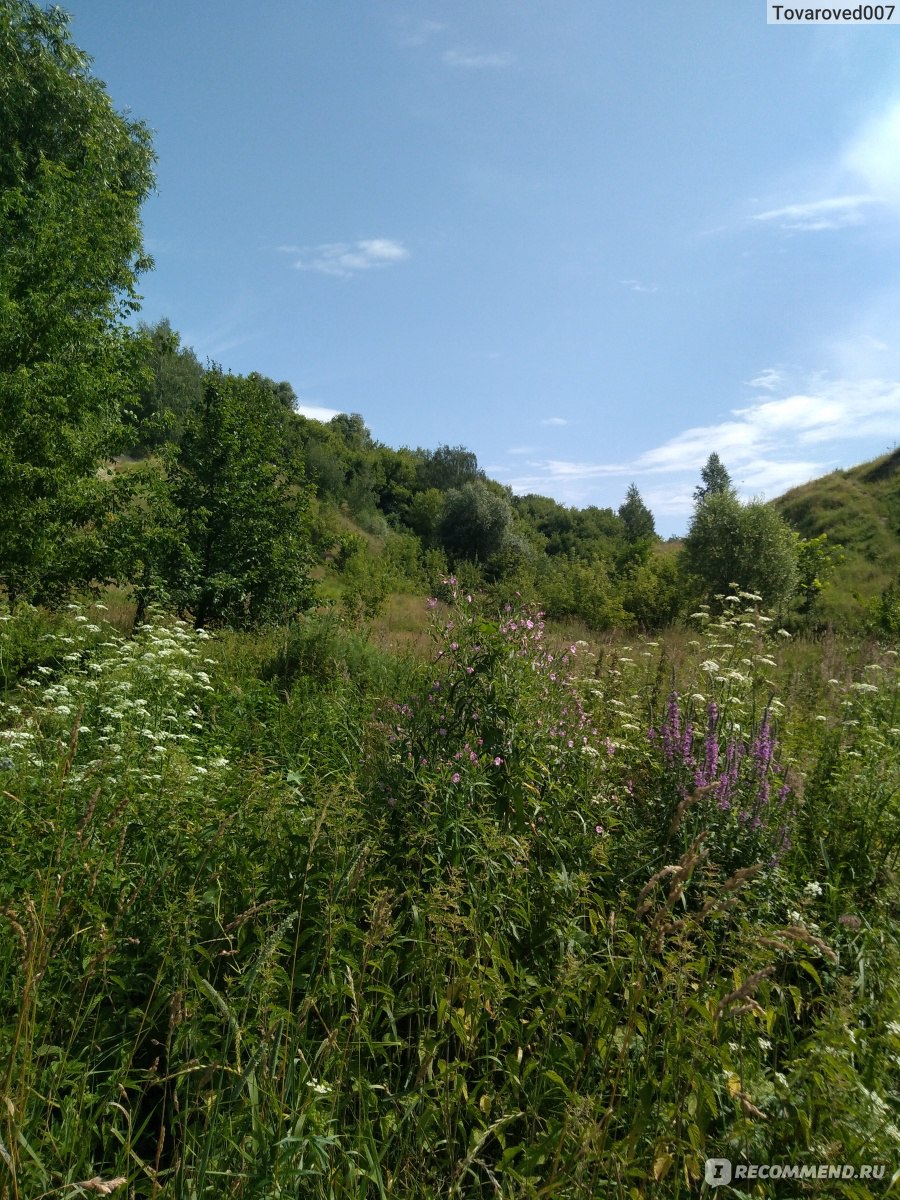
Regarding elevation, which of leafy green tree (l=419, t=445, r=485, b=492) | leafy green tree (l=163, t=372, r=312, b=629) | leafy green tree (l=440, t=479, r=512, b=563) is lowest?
leafy green tree (l=163, t=372, r=312, b=629)

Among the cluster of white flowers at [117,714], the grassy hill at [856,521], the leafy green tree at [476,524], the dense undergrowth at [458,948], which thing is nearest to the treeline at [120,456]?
the grassy hill at [856,521]

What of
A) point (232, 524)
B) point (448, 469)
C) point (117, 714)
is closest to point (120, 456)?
point (232, 524)

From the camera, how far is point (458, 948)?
2.24 meters

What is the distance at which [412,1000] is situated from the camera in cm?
228

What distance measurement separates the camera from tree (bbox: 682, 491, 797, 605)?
65.7 feet

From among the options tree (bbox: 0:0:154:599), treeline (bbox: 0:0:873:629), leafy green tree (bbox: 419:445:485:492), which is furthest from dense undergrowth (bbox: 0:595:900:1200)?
leafy green tree (bbox: 419:445:485:492)

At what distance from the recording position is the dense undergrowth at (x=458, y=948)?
1.66 meters

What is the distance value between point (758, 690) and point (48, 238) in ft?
35.9

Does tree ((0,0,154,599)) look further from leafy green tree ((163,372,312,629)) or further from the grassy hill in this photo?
the grassy hill

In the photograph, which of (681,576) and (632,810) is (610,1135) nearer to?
(632,810)

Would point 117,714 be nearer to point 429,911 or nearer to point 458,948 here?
point 429,911

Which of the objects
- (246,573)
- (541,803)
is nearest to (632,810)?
(541,803)

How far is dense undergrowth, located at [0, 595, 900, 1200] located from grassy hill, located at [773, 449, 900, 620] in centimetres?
1658

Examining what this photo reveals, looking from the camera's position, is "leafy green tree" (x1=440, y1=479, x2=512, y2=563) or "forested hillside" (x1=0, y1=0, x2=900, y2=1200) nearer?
"forested hillside" (x1=0, y1=0, x2=900, y2=1200)
